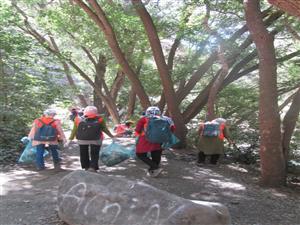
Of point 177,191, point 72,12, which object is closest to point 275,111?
point 177,191

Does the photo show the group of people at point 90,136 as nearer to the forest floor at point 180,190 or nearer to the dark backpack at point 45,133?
the dark backpack at point 45,133

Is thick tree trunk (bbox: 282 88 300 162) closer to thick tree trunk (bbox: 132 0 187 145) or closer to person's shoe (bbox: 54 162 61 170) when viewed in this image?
thick tree trunk (bbox: 132 0 187 145)

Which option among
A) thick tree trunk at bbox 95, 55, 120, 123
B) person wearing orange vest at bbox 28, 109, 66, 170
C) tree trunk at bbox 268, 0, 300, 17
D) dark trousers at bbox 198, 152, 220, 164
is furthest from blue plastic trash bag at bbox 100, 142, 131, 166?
thick tree trunk at bbox 95, 55, 120, 123

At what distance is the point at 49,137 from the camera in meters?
9.42

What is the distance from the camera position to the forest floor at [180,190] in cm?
662

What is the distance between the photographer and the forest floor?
662 cm

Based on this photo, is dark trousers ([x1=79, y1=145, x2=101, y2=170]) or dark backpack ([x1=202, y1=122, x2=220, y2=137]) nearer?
dark trousers ([x1=79, y1=145, x2=101, y2=170])

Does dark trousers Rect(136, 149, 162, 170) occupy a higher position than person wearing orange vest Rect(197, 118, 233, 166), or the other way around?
person wearing orange vest Rect(197, 118, 233, 166)

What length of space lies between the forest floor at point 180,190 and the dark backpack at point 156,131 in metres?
0.79

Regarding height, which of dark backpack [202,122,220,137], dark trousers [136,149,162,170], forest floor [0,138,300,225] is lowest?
forest floor [0,138,300,225]

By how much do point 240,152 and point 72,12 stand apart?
7.82 meters

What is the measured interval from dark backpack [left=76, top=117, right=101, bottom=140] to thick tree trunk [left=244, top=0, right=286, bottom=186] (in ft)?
10.7

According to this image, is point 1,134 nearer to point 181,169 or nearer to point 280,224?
point 181,169

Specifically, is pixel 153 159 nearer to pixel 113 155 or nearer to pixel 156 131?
pixel 156 131
